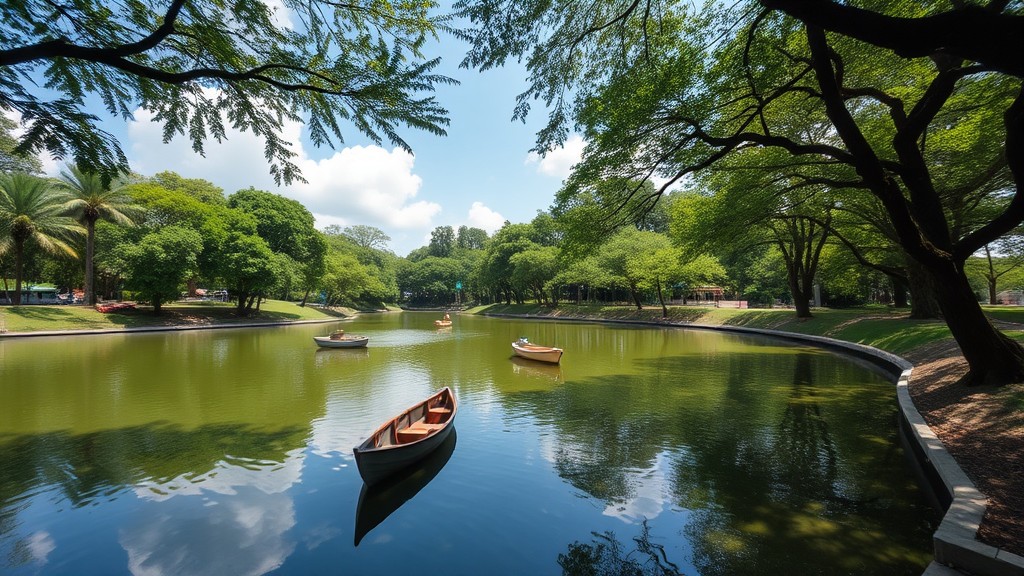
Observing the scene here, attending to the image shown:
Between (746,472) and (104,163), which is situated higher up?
(104,163)

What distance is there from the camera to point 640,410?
11.1 m

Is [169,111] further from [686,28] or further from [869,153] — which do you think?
[869,153]

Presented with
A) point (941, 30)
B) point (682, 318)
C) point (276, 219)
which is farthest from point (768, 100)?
point (276, 219)

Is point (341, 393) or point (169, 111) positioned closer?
point (169, 111)

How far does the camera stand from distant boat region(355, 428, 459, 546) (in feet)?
19.3

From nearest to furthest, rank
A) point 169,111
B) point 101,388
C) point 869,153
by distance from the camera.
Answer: point 169,111, point 869,153, point 101,388

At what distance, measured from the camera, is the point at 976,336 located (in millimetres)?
8469

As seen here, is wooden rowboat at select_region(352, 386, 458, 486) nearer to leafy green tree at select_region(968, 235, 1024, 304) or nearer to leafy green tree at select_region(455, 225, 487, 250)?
leafy green tree at select_region(968, 235, 1024, 304)

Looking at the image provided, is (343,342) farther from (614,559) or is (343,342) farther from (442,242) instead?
(442,242)

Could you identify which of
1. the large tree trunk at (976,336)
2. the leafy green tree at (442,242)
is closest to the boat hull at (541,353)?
the large tree trunk at (976,336)

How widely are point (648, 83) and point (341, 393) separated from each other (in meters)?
12.6

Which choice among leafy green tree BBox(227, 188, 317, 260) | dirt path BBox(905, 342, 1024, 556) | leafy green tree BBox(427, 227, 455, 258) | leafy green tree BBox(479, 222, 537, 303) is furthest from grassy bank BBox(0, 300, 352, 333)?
leafy green tree BBox(427, 227, 455, 258)

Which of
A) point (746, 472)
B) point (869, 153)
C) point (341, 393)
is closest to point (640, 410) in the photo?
point (746, 472)

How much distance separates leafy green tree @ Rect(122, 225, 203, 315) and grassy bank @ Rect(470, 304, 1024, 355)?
40325mm
